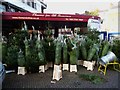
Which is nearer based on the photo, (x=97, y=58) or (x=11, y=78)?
(x=11, y=78)

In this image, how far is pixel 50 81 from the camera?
618cm

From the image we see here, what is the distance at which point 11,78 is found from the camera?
645 centimetres

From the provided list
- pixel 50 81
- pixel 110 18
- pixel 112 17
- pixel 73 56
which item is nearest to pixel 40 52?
pixel 73 56

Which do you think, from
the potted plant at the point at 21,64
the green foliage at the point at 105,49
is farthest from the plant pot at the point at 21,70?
the green foliage at the point at 105,49

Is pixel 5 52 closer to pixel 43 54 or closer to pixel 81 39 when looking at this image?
pixel 43 54

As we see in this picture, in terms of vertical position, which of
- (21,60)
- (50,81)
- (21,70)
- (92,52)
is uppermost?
(92,52)

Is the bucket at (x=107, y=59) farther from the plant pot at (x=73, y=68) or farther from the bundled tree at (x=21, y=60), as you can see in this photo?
the bundled tree at (x=21, y=60)

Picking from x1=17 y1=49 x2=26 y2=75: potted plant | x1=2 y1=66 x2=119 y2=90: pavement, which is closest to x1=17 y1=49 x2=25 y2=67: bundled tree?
x1=17 y1=49 x2=26 y2=75: potted plant

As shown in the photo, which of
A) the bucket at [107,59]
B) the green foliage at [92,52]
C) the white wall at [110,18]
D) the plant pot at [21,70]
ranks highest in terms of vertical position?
the white wall at [110,18]

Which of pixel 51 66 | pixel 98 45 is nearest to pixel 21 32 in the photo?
pixel 51 66

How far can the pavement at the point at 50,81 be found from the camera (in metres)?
5.76

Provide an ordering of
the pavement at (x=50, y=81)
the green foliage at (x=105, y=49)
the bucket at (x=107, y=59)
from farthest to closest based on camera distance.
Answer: the green foliage at (x=105, y=49)
the bucket at (x=107, y=59)
the pavement at (x=50, y=81)

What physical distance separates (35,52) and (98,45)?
7.00ft

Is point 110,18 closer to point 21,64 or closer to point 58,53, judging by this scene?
point 58,53
